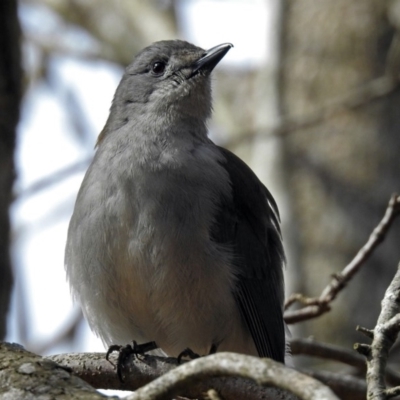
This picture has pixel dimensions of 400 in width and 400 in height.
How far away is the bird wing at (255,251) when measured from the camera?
506cm

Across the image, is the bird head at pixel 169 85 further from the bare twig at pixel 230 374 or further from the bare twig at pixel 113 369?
the bare twig at pixel 230 374

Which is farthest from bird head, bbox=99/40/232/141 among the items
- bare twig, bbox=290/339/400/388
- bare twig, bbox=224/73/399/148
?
bare twig, bbox=224/73/399/148

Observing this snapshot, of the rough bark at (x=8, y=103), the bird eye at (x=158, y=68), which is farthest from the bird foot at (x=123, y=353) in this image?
the bird eye at (x=158, y=68)

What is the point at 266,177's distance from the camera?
822 centimetres

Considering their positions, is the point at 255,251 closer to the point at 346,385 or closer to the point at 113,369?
the point at 346,385

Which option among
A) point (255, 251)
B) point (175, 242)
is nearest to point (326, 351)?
point (255, 251)

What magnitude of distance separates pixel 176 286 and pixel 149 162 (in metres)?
0.88

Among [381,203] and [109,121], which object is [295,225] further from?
[109,121]

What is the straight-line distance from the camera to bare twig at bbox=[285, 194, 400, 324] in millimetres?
4438

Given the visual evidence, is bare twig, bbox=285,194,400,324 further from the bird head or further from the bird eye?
the bird eye

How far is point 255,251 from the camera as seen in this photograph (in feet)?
17.8

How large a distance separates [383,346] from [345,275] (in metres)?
1.59

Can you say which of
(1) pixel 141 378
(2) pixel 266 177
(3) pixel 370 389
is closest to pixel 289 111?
(2) pixel 266 177

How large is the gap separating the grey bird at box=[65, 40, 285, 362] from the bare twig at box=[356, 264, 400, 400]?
4.94ft
